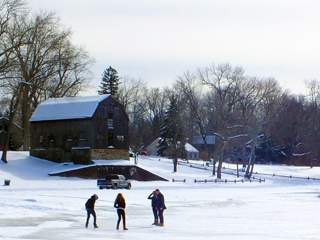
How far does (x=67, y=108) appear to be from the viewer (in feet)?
259

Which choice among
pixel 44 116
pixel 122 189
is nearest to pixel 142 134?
pixel 44 116

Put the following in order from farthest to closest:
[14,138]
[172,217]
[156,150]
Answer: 1. [156,150]
2. [14,138]
3. [172,217]

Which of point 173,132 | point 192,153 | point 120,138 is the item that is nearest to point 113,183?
point 120,138

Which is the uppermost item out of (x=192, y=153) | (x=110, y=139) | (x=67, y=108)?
(x=67, y=108)

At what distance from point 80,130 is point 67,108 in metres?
3.17

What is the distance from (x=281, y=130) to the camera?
131500mm

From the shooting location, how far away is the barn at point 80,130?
77375mm

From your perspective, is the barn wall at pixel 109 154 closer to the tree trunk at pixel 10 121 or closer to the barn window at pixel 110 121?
the barn window at pixel 110 121

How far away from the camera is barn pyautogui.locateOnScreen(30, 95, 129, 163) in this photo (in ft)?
254

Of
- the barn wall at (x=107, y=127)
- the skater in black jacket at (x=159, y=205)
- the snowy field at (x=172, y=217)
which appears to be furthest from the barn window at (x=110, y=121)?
the skater in black jacket at (x=159, y=205)

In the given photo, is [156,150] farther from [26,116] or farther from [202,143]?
[26,116]

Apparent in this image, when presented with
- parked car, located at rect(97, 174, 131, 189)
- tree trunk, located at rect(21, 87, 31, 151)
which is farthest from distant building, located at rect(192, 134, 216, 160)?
parked car, located at rect(97, 174, 131, 189)

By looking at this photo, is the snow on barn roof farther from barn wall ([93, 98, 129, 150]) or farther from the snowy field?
the snowy field

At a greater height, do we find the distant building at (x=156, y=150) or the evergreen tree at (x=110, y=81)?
the evergreen tree at (x=110, y=81)
